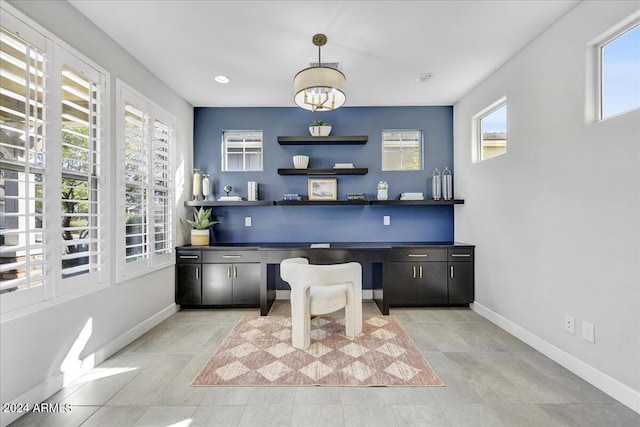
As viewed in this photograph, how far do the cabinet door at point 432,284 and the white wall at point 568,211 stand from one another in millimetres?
525

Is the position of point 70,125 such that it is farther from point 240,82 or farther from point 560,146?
point 560,146

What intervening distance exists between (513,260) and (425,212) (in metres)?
1.43

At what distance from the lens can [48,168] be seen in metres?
1.88

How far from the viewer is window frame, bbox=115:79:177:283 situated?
2557 millimetres

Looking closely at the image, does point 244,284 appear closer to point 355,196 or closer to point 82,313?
point 82,313

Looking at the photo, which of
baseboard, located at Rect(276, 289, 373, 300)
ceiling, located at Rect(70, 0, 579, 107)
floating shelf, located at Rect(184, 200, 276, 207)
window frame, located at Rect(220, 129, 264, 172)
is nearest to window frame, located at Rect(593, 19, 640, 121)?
ceiling, located at Rect(70, 0, 579, 107)

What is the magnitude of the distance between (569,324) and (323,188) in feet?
9.72

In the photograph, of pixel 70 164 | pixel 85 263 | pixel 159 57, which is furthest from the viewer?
pixel 159 57

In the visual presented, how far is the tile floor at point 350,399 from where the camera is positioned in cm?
169

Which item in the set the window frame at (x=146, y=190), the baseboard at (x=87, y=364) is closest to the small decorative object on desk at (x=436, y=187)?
the window frame at (x=146, y=190)

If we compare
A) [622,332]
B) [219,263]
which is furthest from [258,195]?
[622,332]

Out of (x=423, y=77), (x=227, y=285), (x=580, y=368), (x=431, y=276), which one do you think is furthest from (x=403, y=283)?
(x=423, y=77)

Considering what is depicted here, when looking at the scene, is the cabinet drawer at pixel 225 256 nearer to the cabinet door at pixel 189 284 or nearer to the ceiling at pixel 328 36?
the cabinet door at pixel 189 284

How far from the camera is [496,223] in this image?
125 inches
